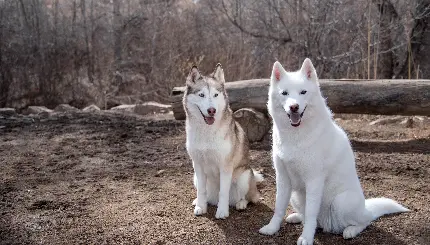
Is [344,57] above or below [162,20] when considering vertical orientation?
below

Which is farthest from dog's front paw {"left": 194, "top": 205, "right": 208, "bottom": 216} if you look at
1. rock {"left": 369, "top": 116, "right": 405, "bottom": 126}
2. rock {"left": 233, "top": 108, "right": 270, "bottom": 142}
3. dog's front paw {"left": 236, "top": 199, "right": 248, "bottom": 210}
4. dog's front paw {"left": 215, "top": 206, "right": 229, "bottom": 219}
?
rock {"left": 369, "top": 116, "right": 405, "bottom": 126}

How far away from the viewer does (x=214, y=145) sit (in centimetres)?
421

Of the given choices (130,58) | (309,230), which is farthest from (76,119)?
(309,230)

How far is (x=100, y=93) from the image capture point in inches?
486

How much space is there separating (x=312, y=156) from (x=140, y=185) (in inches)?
96.8

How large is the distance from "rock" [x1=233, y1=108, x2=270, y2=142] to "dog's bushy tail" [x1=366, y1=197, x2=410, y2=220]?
307 centimetres

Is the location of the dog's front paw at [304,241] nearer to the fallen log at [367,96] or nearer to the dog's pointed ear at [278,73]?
the dog's pointed ear at [278,73]

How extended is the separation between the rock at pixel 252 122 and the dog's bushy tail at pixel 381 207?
307 centimetres

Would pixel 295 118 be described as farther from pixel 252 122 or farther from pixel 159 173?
pixel 252 122

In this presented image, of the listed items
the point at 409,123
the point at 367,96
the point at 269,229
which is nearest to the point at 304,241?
the point at 269,229

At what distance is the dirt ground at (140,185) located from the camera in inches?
154

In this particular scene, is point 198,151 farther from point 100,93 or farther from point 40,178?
point 100,93

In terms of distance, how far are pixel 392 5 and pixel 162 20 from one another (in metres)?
6.46

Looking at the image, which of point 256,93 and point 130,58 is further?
point 130,58
